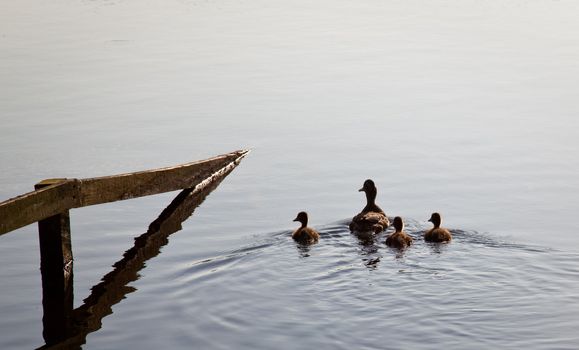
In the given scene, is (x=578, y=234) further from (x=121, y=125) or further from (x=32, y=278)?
(x=121, y=125)

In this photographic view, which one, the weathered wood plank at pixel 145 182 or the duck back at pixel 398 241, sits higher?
the weathered wood plank at pixel 145 182

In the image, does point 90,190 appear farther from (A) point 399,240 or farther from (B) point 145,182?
(A) point 399,240

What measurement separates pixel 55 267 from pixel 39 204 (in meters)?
0.80

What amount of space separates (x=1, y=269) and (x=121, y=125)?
6.75m

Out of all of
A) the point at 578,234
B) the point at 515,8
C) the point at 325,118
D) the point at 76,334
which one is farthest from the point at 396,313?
the point at 515,8

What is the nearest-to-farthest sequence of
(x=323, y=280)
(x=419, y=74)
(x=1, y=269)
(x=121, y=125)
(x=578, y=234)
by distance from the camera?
(x=323, y=280) < (x=1, y=269) < (x=578, y=234) < (x=121, y=125) < (x=419, y=74)

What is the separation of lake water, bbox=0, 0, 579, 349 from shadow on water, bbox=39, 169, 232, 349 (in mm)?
130

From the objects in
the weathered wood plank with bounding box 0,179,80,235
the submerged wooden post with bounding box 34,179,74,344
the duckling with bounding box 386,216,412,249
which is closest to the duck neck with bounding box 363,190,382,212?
the duckling with bounding box 386,216,412,249

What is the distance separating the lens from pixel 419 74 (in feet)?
75.5

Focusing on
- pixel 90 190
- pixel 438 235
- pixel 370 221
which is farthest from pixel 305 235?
pixel 90 190

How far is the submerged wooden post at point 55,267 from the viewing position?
11.0 m

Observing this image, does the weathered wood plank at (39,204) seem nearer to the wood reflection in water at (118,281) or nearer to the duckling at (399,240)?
the wood reflection in water at (118,281)

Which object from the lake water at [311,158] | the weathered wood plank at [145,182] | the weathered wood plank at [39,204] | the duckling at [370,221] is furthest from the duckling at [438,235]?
the weathered wood plank at [39,204]

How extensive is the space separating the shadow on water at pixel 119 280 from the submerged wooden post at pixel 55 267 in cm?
2
